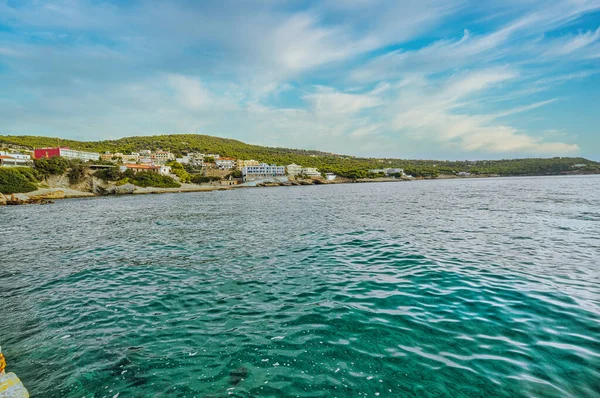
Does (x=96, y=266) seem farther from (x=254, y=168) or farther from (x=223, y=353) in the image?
(x=254, y=168)

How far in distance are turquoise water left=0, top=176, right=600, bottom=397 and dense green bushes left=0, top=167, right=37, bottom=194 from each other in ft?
221

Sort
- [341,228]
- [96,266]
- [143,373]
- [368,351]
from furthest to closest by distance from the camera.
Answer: [341,228] → [96,266] → [368,351] → [143,373]

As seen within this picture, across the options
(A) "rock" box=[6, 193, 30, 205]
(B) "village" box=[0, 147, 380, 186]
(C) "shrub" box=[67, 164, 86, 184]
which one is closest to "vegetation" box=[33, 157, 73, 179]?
(C) "shrub" box=[67, 164, 86, 184]

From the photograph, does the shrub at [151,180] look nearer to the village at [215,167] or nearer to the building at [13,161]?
the village at [215,167]

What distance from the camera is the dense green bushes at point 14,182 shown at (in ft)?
205

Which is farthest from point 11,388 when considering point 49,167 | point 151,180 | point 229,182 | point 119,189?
point 229,182

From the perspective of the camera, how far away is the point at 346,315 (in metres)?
7.44

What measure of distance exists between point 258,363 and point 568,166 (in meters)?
224

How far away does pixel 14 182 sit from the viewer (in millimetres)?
64875

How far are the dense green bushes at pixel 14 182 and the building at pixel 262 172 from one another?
79.7 meters

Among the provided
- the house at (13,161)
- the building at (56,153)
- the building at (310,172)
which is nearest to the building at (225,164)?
the building at (310,172)

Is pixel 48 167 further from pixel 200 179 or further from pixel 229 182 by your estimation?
pixel 229 182

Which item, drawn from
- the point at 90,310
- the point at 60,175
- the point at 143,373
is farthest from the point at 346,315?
the point at 60,175

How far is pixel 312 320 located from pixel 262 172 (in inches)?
5558
